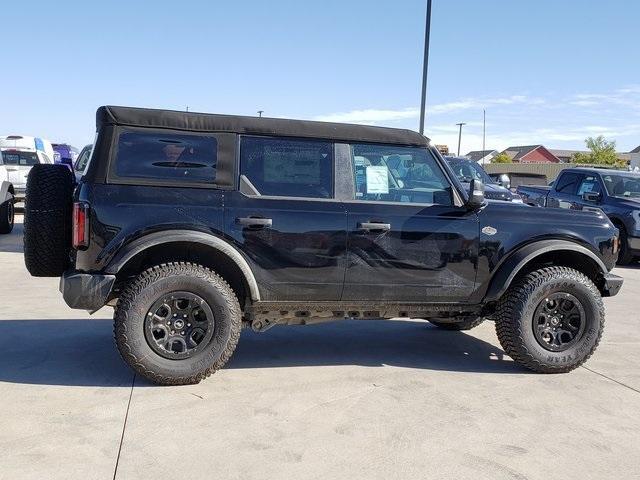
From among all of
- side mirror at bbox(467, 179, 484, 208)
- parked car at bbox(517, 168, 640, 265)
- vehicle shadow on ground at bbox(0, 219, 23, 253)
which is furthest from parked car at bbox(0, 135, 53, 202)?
side mirror at bbox(467, 179, 484, 208)

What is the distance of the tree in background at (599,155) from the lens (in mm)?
67500

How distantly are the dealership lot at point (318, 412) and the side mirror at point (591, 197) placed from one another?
7144mm

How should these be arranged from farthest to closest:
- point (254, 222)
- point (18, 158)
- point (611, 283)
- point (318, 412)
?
point (18, 158) < point (611, 283) < point (254, 222) < point (318, 412)

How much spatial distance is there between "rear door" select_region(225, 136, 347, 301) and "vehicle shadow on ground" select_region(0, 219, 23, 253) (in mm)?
8025

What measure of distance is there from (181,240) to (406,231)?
1.63 metres

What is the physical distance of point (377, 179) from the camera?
4.99 metres

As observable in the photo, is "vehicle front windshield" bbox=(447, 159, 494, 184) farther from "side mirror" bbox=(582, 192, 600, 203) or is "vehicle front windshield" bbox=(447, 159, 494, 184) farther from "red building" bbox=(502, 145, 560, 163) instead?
"red building" bbox=(502, 145, 560, 163)

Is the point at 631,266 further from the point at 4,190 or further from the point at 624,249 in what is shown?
the point at 4,190

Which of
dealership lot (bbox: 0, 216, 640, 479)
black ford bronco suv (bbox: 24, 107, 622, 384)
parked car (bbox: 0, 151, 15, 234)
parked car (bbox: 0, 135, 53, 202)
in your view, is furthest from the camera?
parked car (bbox: 0, 135, 53, 202)

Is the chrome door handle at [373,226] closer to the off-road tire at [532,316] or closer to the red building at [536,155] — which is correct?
the off-road tire at [532,316]

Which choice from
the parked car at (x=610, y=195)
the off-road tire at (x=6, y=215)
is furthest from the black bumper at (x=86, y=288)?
the off-road tire at (x=6, y=215)

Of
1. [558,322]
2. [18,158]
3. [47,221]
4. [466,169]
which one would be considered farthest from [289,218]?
[18,158]

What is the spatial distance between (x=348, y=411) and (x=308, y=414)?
26 cm

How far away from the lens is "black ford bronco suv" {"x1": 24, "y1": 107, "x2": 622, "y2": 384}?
4.43 meters
